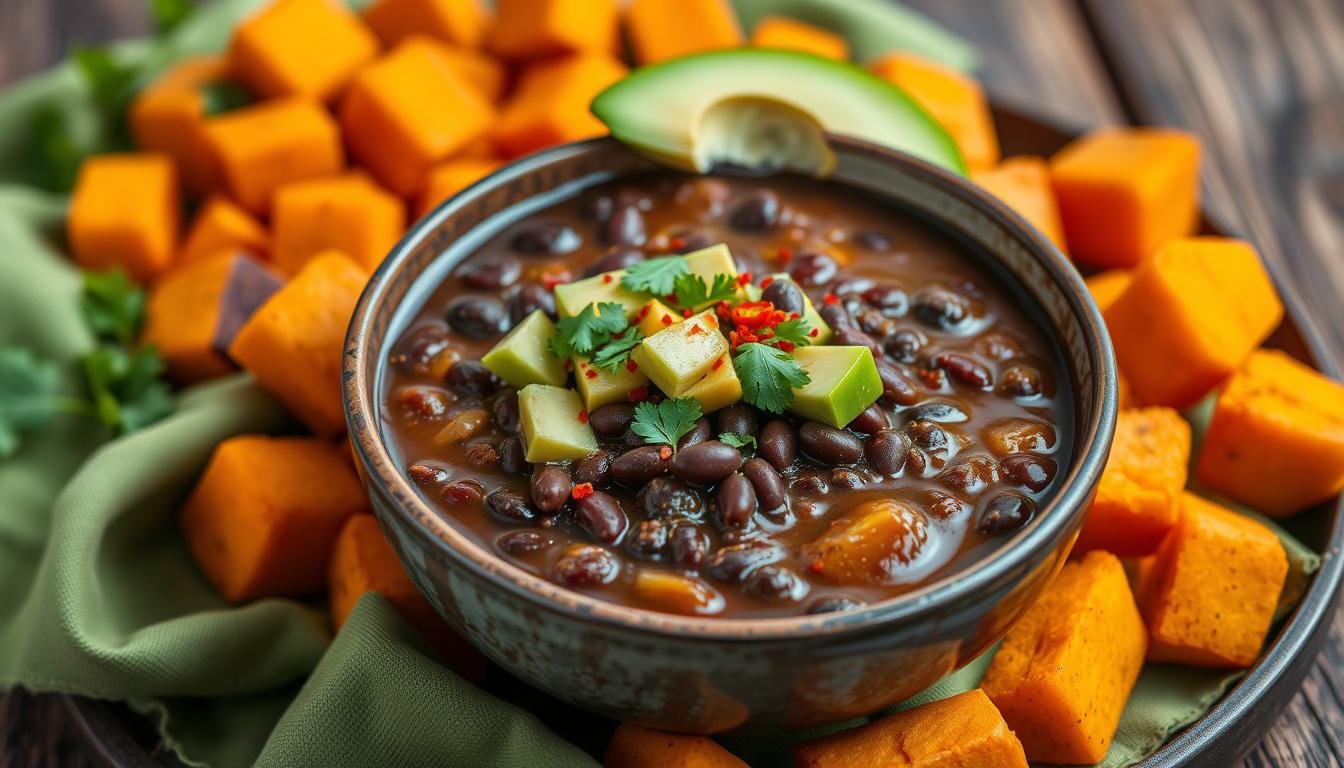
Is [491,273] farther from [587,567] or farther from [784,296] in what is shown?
[587,567]

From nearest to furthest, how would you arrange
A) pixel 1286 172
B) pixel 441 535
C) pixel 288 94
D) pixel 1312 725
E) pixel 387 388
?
pixel 441 535, pixel 387 388, pixel 1312 725, pixel 288 94, pixel 1286 172

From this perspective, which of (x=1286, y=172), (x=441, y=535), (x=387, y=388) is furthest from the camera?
(x=1286, y=172)

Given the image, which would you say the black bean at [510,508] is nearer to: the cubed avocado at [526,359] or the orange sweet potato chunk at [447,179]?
the cubed avocado at [526,359]

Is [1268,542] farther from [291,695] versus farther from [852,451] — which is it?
[291,695]

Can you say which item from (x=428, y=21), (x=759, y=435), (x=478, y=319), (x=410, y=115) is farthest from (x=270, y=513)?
(x=428, y=21)

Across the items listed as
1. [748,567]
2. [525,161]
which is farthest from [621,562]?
[525,161]

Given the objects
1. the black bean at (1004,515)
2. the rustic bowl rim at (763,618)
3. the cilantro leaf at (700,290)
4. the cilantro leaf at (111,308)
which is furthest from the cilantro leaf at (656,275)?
the cilantro leaf at (111,308)
